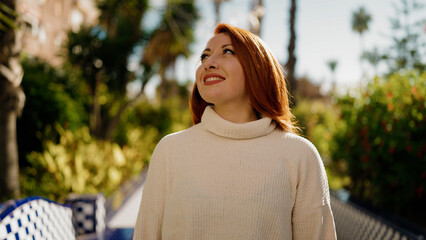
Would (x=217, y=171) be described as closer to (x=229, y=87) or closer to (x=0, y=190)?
(x=229, y=87)

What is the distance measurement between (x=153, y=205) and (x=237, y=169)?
427 mm

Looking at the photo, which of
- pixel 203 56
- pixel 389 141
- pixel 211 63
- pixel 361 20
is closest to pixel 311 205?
pixel 211 63

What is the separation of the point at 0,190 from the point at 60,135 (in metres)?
2.50

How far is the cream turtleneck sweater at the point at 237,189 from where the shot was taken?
Answer: 137 cm

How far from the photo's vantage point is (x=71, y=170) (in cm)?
582

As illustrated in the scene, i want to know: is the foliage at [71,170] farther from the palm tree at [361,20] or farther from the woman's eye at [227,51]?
the palm tree at [361,20]

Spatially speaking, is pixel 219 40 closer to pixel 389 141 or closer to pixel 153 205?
Answer: pixel 153 205

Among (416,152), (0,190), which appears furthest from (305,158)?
(0,190)

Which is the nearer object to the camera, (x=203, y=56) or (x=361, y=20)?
(x=203, y=56)

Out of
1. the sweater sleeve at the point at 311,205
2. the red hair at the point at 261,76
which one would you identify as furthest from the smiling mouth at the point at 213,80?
the sweater sleeve at the point at 311,205

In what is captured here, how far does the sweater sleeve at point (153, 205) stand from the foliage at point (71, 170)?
4.04 m

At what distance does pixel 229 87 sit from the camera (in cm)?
149

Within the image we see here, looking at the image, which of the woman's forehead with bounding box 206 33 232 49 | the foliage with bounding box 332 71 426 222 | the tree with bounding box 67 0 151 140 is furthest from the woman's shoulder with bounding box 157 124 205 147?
the tree with bounding box 67 0 151 140

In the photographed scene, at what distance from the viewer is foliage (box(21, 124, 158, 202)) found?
5168mm
